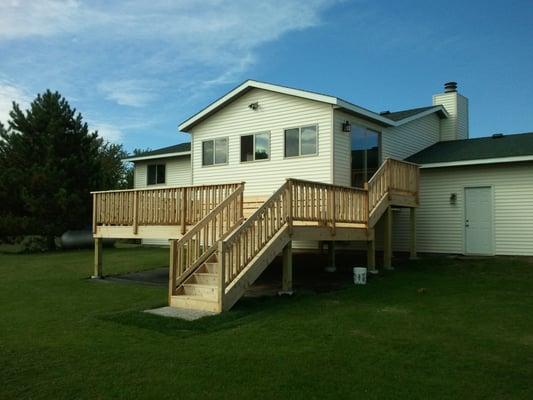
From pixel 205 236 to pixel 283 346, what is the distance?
383 centimetres

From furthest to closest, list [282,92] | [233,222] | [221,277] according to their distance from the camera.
→ 1. [282,92]
2. [233,222]
3. [221,277]

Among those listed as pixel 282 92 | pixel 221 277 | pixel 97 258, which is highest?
pixel 282 92

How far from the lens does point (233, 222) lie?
9.77 m

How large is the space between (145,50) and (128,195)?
285 inches

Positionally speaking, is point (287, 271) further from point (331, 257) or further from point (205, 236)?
point (331, 257)

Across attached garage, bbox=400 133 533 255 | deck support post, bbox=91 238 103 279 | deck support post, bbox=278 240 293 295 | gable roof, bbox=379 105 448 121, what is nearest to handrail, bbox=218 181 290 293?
deck support post, bbox=278 240 293 295

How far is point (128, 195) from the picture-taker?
1212 cm

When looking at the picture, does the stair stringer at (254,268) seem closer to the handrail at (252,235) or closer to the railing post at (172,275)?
the handrail at (252,235)

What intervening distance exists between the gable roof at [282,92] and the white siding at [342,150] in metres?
0.23

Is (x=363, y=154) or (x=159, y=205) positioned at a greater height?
(x=363, y=154)

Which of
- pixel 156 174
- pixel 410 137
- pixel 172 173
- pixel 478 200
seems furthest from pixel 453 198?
pixel 156 174

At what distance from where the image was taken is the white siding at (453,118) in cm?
1922

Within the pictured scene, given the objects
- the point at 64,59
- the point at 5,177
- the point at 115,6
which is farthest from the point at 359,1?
the point at 5,177

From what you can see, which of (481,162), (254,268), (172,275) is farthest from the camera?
(481,162)
